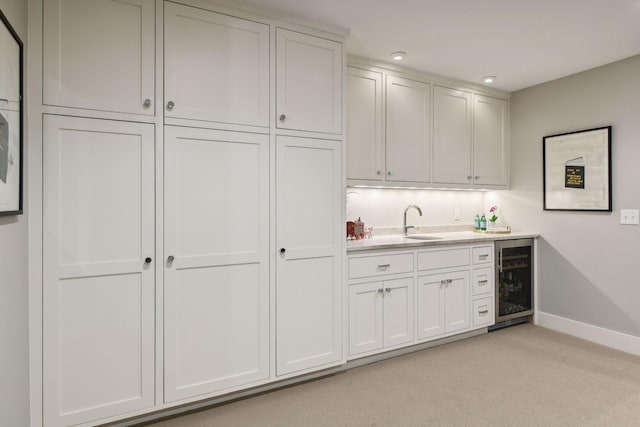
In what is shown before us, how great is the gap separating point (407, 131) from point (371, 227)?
941 mm

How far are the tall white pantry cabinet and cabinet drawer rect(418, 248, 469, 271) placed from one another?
85cm

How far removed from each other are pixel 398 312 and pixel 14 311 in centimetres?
235

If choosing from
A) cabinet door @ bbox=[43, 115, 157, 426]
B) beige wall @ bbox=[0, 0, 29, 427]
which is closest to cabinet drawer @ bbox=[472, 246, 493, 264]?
cabinet door @ bbox=[43, 115, 157, 426]

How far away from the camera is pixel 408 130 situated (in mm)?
3371

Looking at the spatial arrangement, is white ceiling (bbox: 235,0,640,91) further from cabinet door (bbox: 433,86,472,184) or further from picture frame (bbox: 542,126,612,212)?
picture frame (bbox: 542,126,612,212)

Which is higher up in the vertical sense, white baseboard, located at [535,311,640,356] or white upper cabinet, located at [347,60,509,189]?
white upper cabinet, located at [347,60,509,189]

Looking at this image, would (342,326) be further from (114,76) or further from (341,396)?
(114,76)

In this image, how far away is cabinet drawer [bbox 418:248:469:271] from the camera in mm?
3051

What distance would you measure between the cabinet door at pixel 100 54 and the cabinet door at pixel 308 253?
2.87ft

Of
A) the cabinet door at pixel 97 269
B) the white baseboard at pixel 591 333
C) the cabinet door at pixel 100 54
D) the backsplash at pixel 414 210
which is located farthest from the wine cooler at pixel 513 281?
the cabinet door at pixel 100 54

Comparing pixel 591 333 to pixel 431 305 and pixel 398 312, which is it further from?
pixel 398 312

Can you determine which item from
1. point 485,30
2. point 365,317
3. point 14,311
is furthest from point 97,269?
point 485,30

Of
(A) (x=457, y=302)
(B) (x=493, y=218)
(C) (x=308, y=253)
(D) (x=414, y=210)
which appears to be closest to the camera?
(C) (x=308, y=253)

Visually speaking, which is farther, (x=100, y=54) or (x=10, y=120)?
(x=100, y=54)
